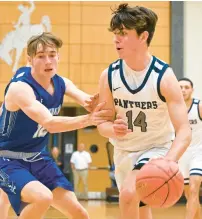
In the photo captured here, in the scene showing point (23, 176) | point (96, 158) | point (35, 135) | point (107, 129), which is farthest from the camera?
point (96, 158)

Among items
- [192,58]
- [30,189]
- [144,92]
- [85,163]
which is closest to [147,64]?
[144,92]

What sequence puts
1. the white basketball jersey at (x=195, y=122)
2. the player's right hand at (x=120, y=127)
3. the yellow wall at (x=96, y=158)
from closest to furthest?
the player's right hand at (x=120, y=127), the white basketball jersey at (x=195, y=122), the yellow wall at (x=96, y=158)

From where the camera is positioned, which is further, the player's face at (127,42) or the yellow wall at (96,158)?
the yellow wall at (96,158)

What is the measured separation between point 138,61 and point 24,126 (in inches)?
53.5

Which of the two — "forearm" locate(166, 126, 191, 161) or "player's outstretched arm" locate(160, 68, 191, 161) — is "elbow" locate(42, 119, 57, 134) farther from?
"forearm" locate(166, 126, 191, 161)

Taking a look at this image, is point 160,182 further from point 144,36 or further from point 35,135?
point 35,135

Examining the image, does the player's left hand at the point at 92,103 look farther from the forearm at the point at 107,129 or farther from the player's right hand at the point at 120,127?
the player's right hand at the point at 120,127

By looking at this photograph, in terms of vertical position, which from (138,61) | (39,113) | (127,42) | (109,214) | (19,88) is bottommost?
(109,214)

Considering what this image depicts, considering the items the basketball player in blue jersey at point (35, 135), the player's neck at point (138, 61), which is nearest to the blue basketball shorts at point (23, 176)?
the basketball player in blue jersey at point (35, 135)

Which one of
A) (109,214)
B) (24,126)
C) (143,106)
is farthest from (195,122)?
(143,106)

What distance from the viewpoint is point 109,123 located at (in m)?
4.97

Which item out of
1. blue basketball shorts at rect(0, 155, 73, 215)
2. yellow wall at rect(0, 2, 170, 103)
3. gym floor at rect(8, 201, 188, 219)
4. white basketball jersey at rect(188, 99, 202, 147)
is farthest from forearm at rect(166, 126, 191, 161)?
yellow wall at rect(0, 2, 170, 103)

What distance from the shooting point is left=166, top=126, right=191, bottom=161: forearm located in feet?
15.1

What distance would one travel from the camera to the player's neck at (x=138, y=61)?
5.09 meters
